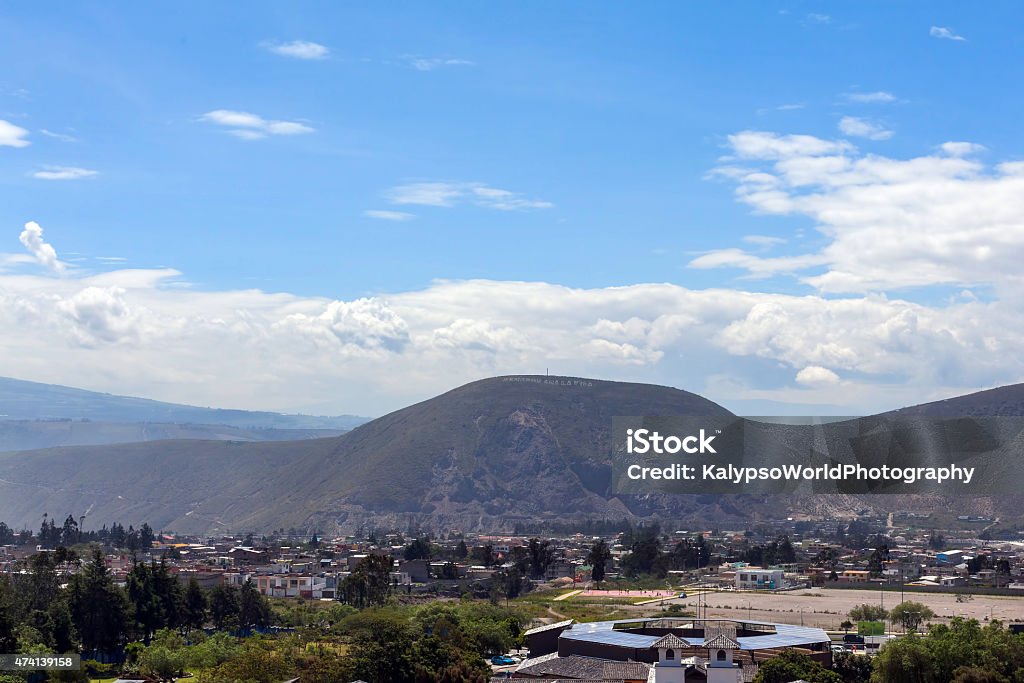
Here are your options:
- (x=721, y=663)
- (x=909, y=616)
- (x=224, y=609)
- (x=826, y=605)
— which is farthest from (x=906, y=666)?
(x=826, y=605)

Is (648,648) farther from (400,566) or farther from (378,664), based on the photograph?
(400,566)

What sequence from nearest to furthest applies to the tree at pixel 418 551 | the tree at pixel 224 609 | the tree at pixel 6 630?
the tree at pixel 6 630
the tree at pixel 224 609
the tree at pixel 418 551

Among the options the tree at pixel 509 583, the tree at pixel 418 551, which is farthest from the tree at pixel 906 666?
the tree at pixel 418 551

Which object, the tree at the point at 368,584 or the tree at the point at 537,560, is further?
the tree at the point at 537,560

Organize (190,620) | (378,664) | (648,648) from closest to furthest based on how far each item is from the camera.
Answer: (378,664)
(648,648)
(190,620)

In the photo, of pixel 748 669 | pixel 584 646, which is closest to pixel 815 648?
pixel 748 669

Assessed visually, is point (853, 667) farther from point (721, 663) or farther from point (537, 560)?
point (537, 560)

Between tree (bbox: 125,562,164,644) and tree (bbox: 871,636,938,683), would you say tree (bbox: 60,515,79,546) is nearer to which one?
tree (bbox: 125,562,164,644)

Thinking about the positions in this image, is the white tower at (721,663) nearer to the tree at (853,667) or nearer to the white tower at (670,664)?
the white tower at (670,664)
